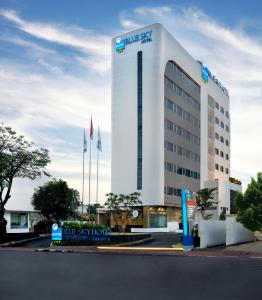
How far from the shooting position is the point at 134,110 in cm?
9469

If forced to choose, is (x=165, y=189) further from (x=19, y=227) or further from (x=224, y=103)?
(x=224, y=103)

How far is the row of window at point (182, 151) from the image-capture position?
97.8m

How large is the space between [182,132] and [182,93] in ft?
28.3

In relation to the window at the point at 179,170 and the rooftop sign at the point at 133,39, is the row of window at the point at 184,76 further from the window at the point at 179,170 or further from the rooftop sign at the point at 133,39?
the window at the point at 179,170

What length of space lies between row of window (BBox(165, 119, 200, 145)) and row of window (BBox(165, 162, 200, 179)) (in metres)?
7.21

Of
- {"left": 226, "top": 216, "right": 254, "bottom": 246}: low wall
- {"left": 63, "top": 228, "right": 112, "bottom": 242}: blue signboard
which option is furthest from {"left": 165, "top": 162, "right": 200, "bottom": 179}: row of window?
{"left": 63, "top": 228, "right": 112, "bottom": 242}: blue signboard

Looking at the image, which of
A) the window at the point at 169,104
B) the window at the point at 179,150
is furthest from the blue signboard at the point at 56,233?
the window at the point at 179,150

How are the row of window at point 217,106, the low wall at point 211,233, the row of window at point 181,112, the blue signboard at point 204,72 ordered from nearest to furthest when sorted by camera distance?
the low wall at point 211,233
the row of window at point 181,112
the blue signboard at point 204,72
the row of window at point 217,106

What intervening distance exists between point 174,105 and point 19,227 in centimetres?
4023

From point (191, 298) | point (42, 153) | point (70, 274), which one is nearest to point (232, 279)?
point (191, 298)

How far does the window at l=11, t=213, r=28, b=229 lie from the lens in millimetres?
82812

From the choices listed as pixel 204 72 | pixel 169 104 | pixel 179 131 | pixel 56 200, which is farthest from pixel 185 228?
pixel 204 72

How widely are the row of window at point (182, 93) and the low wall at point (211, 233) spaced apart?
52215mm

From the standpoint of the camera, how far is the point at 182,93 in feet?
351
